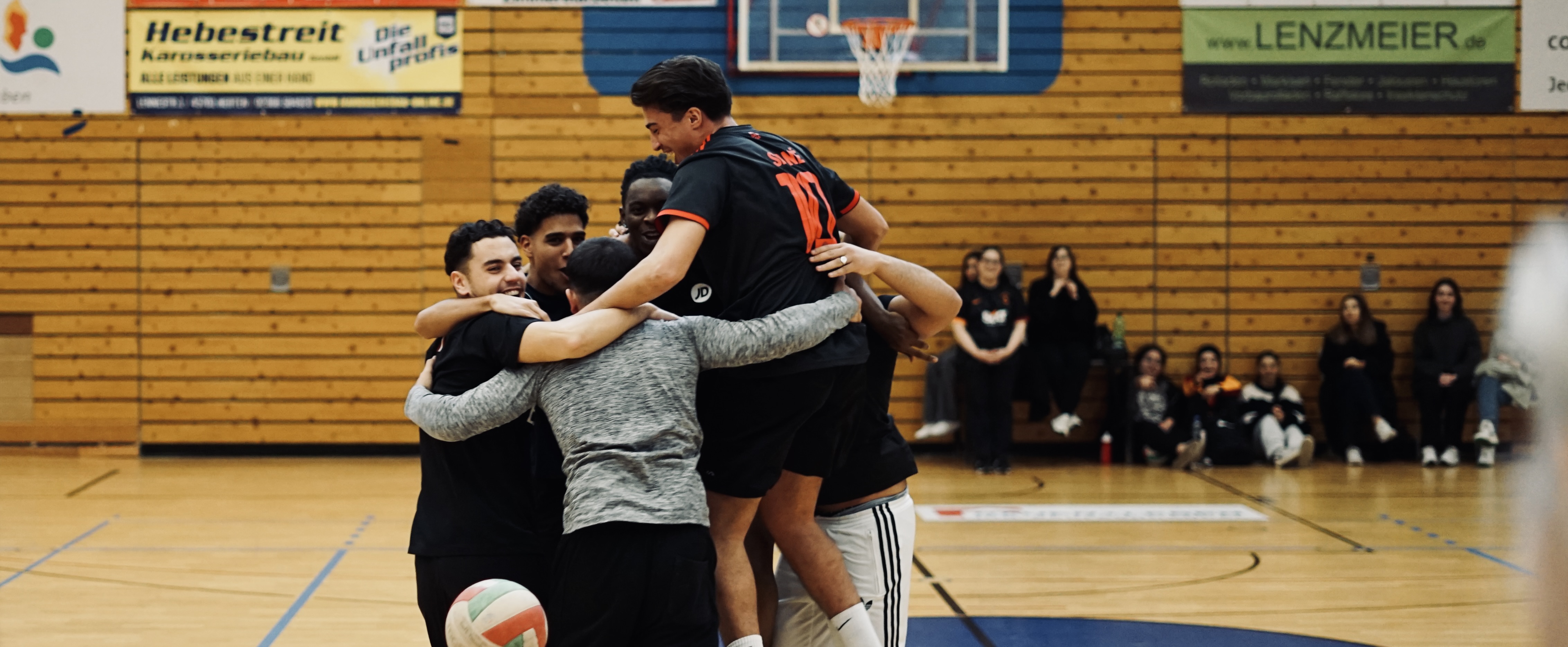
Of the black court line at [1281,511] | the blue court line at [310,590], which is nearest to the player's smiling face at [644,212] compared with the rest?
the blue court line at [310,590]

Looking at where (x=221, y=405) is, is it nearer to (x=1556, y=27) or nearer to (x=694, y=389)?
(x=694, y=389)

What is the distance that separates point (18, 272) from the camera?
34.7ft

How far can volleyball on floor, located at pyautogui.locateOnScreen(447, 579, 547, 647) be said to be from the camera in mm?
2668

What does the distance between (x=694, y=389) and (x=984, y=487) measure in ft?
20.6

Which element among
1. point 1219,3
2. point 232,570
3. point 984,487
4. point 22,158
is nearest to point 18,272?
point 22,158

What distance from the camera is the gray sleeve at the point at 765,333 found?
9.71 feet

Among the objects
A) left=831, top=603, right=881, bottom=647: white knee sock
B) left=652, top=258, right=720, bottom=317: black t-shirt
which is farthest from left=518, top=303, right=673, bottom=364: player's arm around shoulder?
left=831, top=603, right=881, bottom=647: white knee sock

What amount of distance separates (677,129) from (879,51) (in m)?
7.17

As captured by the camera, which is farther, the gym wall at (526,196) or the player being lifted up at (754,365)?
the gym wall at (526,196)

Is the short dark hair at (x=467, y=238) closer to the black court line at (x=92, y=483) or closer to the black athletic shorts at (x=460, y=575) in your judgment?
the black athletic shorts at (x=460, y=575)

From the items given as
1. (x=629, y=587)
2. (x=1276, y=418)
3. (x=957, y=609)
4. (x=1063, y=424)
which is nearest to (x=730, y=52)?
(x=1063, y=424)

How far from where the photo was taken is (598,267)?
119 inches

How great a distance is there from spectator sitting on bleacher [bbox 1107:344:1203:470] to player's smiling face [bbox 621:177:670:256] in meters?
7.29

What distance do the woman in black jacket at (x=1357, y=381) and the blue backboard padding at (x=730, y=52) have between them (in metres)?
3.20
